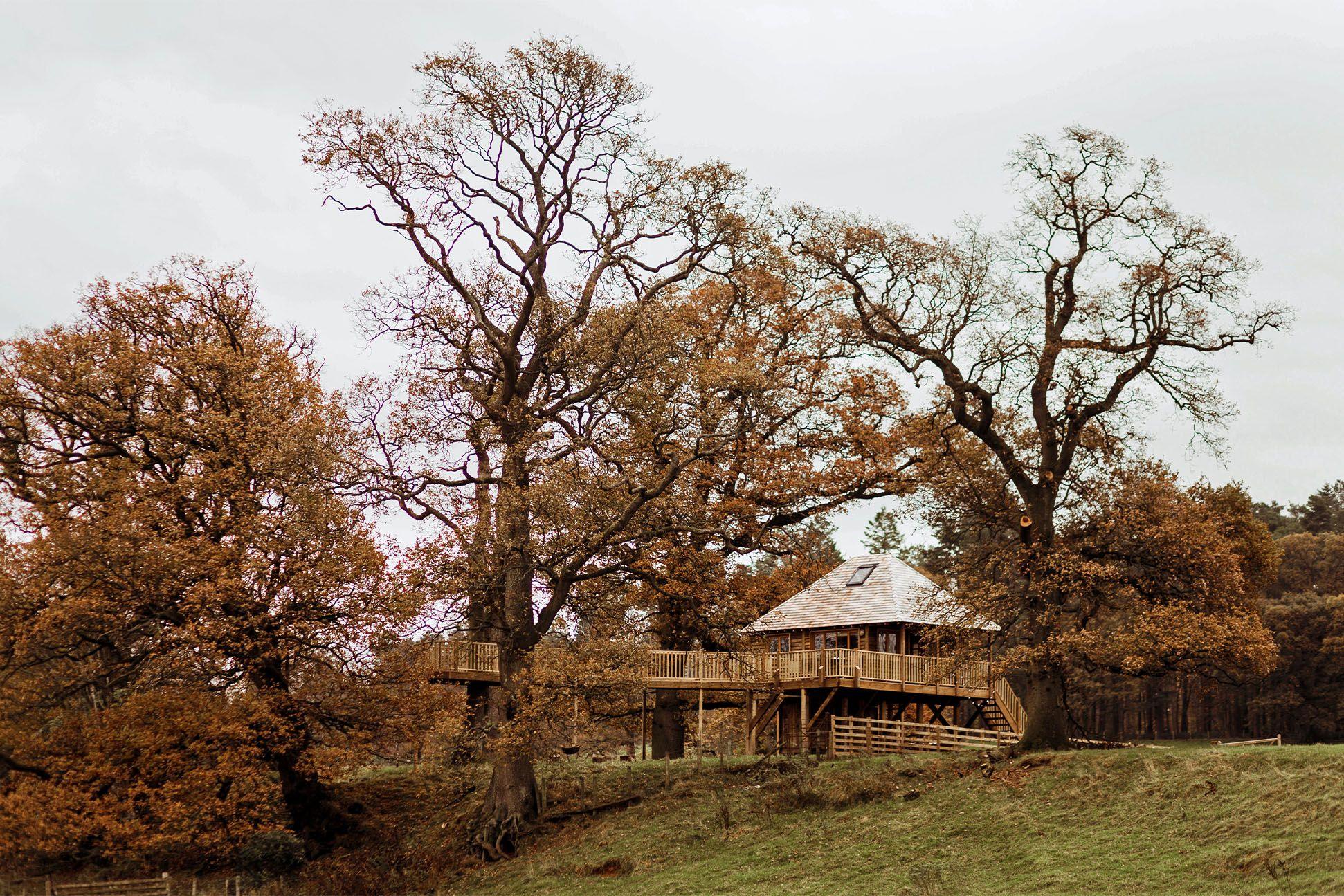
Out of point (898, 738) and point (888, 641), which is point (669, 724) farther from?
point (898, 738)

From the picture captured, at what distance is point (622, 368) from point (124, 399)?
13.2 metres

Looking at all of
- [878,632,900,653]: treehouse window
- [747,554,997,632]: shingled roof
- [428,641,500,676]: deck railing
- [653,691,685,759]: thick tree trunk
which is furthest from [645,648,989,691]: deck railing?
[428,641,500,676]: deck railing

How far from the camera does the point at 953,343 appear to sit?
2769 cm

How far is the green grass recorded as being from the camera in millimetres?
17953

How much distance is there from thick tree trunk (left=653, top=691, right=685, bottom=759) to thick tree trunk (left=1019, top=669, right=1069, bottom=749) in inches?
507

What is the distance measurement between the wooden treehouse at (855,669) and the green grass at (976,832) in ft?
10.9

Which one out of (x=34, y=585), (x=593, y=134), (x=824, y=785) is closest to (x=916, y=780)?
(x=824, y=785)

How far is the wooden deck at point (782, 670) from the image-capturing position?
32500 millimetres

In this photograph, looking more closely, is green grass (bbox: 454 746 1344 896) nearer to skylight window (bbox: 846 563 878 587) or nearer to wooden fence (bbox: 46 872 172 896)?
wooden fence (bbox: 46 872 172 896)

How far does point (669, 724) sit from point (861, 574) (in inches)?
314

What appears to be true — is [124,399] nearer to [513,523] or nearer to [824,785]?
[513,523]

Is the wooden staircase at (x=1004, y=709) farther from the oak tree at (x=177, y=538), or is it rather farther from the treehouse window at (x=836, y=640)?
the oak tree at (x=177, y=538)

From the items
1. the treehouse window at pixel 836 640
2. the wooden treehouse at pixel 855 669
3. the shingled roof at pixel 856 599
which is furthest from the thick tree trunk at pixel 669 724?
the treehouse window at pixel 836 640

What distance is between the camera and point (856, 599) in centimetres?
3812
